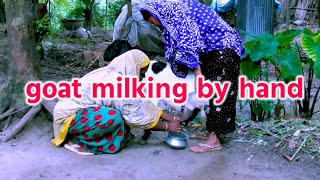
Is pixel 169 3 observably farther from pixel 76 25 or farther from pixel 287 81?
pixel 76 25

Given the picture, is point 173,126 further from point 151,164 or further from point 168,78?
point 168,78

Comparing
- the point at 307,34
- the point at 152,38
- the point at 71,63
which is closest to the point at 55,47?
the point at 71,63

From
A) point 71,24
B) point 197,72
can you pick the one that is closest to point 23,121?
point 197,72

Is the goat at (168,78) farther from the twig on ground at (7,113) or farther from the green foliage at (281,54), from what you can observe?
the twig on ground at (7,113)

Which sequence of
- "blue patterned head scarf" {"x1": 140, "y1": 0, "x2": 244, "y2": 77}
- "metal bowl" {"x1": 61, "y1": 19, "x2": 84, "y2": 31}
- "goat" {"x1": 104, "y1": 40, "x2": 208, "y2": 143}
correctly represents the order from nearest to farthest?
"blue patterned head scarf" {"x1": 140, "y1": 0, "x2": 244, "y2": 77}
"goat" {"x1": 104, "y1": 40, "x2": 208, "y2": 143}
"metal bowl" {"x1": 61, "y1": 19, "x2": 84, "y2": 31}

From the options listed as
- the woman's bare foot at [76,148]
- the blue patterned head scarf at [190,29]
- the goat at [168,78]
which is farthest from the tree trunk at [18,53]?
the blue patterned head scarf at [190,29]

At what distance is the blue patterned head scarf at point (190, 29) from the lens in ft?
11.0

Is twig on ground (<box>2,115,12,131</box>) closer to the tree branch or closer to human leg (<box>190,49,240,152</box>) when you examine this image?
the tree branch

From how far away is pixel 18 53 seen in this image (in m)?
4.29

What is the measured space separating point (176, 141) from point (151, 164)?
0.40m

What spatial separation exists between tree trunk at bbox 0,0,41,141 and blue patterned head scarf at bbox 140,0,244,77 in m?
1.55

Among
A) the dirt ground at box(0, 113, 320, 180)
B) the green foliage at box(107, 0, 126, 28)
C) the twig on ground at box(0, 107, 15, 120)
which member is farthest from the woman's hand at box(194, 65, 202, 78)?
the green foliage at box(107, 0, 126, 28)

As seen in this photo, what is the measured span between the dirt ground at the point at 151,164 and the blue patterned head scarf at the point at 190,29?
83 centimetres

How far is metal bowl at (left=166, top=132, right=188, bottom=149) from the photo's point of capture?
361 cm
